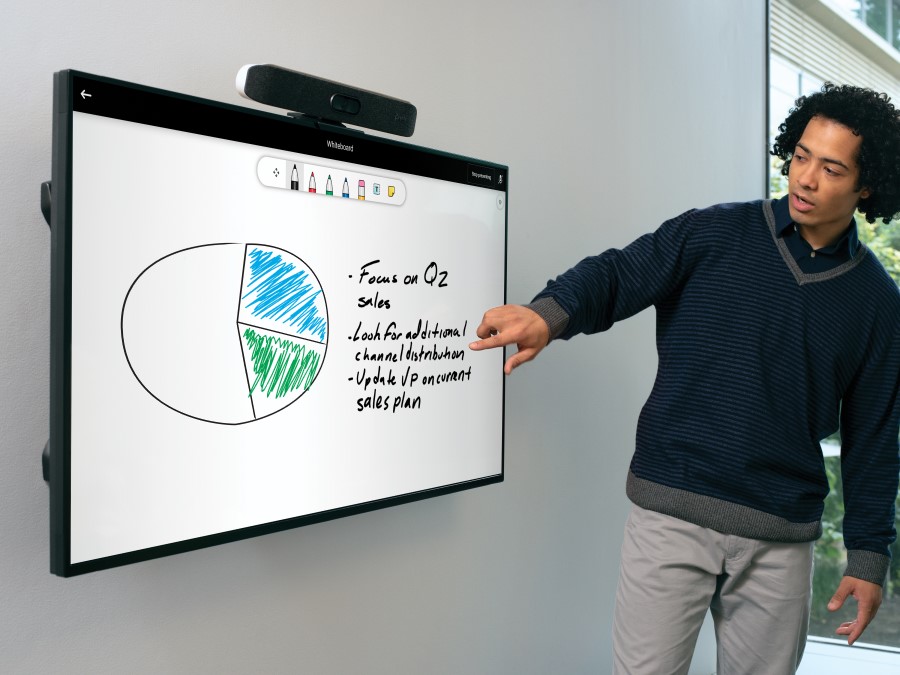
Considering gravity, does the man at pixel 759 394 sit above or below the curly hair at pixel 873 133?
below

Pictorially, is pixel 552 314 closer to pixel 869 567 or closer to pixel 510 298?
pixel 510 298

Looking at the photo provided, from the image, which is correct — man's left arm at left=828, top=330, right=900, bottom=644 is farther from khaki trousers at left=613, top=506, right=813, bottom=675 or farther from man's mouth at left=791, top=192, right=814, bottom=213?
man's mouth at left=791, top=192, right=814, bottom=213

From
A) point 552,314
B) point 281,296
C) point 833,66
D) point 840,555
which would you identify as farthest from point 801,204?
point 840,555

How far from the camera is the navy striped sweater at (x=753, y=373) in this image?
1.52m

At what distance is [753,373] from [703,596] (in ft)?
1.44

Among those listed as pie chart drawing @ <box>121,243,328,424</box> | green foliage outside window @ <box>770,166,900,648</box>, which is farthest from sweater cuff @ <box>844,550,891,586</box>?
green foliage outside window @ <box>770,166,900,648</box>

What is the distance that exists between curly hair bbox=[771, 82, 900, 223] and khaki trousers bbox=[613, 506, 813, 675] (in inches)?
27.6

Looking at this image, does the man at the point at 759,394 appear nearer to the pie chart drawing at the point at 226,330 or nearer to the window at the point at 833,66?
the pie chart drawing at the point at 226,330

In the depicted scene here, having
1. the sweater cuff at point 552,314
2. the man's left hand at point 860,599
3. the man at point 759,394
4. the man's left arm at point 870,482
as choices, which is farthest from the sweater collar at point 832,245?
the man's left hand at point 860,599

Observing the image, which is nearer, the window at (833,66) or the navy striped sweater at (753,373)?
the navy striped sweater at (753,373)

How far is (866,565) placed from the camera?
159 centimetres

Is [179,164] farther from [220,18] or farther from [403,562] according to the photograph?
[403,562]

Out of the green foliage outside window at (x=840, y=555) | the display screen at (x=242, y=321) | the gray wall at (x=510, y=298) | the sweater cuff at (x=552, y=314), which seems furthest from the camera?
the green foliage outside window at (x=840, y=555)

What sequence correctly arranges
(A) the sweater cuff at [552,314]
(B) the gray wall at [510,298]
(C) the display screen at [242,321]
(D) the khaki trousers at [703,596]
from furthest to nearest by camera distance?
(D) the khaki trousers at [703,596]
(A) the sweater cuff at [552,314]
(B) the gray wall at [510,298]
(C) the display screen at [242,321]
